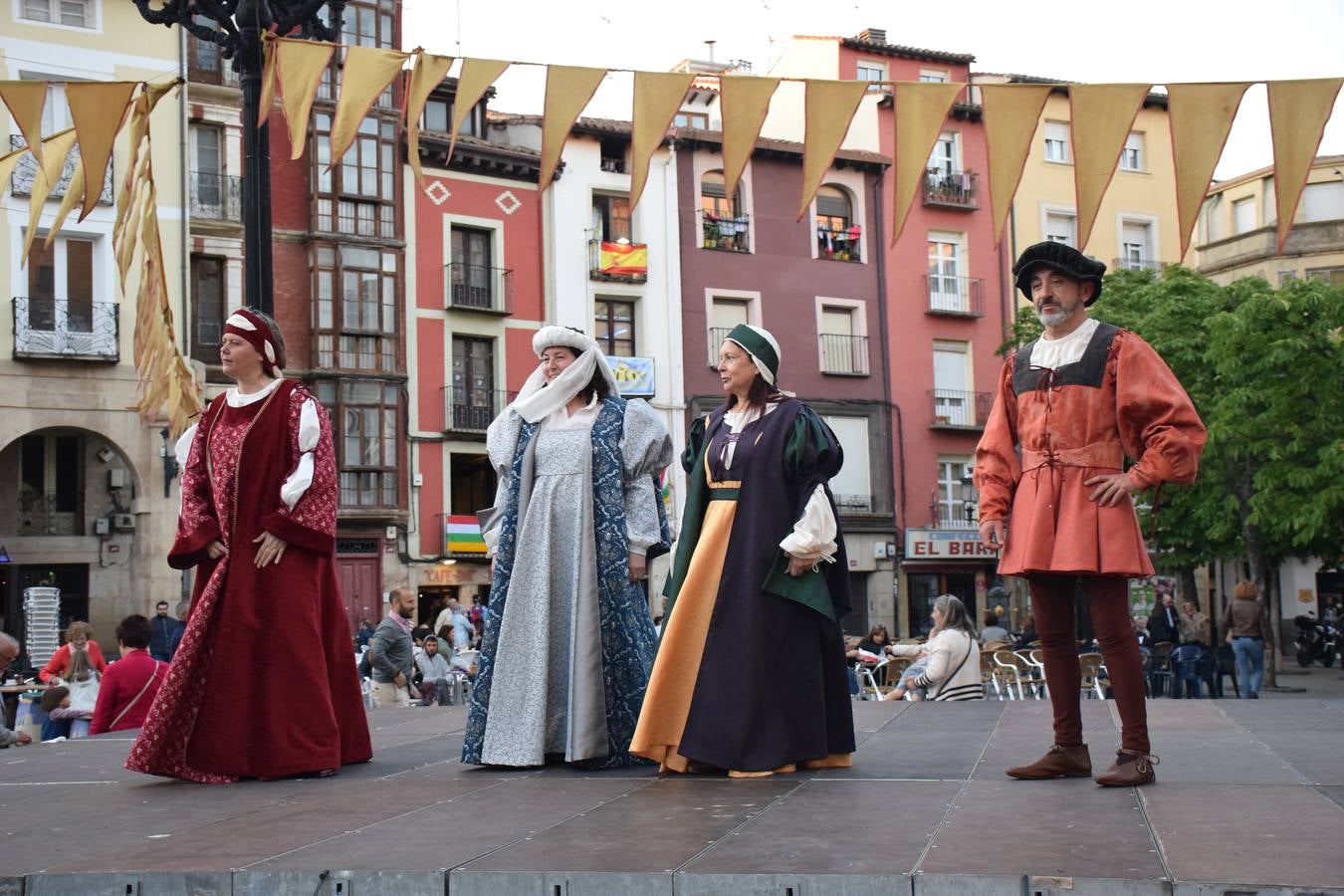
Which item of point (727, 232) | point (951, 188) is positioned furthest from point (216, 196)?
point (951, 188)

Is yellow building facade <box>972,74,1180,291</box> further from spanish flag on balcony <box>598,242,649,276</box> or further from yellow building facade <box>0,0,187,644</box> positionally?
yellow building facade <box>0,0,187,644</box>

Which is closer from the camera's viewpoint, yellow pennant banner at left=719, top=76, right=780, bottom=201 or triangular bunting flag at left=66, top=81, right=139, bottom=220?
yellow pennant banner at left=719, top=76, right=780, bottom=201

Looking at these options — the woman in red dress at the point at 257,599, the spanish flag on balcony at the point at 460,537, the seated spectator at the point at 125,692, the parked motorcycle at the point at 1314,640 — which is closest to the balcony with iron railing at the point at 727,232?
the spanish flag on balcony at the point at 460,537

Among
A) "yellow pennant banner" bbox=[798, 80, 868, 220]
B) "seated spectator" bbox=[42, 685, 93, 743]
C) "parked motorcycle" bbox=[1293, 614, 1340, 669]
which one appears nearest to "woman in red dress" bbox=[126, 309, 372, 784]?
"yellow pennant banner" bbox=[798, 80, 868, 220]

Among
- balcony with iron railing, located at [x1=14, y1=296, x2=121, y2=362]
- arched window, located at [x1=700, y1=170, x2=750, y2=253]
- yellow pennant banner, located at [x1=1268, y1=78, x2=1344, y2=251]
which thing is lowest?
yellow pennant banner, located at [x1=1268, y1=78, x2=1344, y2=251]

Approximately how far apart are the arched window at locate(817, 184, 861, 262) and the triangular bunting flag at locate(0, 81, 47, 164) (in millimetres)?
34122

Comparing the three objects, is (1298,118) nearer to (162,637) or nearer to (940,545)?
(162,637)

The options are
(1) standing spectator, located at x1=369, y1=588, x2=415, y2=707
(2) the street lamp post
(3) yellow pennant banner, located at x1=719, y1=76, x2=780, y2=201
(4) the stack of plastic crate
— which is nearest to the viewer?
(3) yellow pennant banner, located at x1=719, y1=76, x2=780, y2=201

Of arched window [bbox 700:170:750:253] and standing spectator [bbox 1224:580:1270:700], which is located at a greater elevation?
arched window [bbox 700:170:750:253]

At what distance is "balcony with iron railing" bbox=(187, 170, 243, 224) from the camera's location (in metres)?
32.6

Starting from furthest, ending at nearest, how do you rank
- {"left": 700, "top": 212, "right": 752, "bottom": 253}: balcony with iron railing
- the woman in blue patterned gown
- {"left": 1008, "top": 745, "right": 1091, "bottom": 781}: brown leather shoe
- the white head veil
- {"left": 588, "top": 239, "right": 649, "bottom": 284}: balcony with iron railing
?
1. {"left": 700, "top": 212, "right": 752, "bottom": 253}: balcony with iron railing
2. {"left": 588, "top": 239, "right": 649, "bottom": 284}: balcony with iron railing
3. the white head veil
4. the woman in blue patterned gown
5. {"left": 1008, "top": 745, "right": 1091, "bottom": 781}: brown leather shoe

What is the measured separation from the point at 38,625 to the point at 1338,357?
22.6 metres

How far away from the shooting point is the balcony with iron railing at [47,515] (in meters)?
30.6

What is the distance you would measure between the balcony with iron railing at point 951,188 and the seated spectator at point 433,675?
27.0 meters
